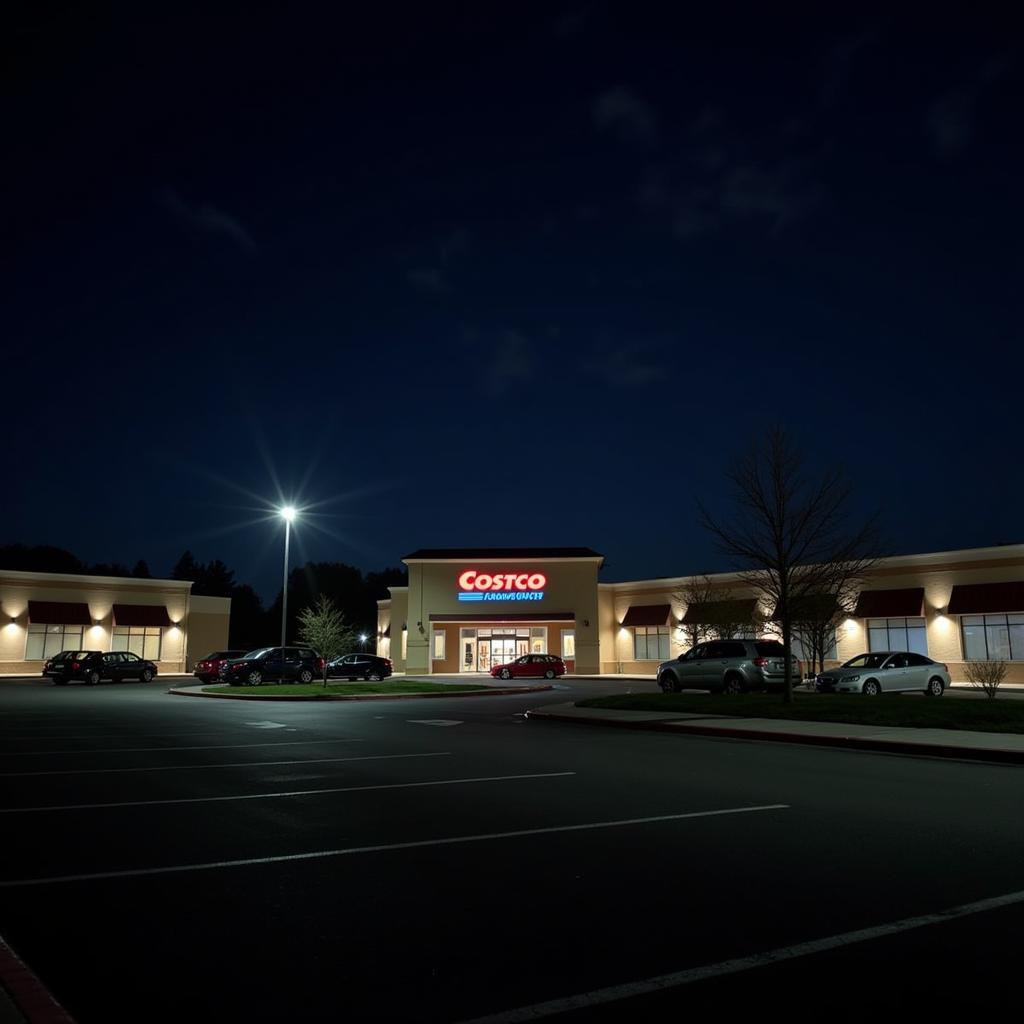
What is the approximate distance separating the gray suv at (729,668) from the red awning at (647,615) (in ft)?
73.5

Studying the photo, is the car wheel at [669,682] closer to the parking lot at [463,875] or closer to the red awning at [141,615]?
the parking lot at [463,875]

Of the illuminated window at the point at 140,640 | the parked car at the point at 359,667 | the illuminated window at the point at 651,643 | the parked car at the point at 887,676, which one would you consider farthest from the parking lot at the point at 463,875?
the illuminated window at the point at 140,640

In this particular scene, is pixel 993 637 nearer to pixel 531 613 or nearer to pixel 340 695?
pixel 531 613

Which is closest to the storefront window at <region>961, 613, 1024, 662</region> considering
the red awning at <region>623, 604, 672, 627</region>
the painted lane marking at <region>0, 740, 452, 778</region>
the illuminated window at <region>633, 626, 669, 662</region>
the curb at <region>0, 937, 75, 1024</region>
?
the red awning at <region>623, 604, 672, 627</region>

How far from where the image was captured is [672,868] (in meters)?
6.42

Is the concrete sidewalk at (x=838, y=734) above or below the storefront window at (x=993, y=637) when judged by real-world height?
below

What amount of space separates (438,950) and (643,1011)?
126 centimetres

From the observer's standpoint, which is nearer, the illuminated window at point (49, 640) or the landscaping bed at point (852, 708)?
the landscaping bed at point (852, 708)

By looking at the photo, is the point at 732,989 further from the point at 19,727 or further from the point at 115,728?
the point at 19,727

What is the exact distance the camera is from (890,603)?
39844 mm

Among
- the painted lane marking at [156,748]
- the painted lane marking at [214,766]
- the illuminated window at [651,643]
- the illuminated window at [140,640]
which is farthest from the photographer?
the illuminated window at [140,640]

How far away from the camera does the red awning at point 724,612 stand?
4088 centimetres

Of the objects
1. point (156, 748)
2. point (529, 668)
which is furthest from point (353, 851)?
point (529, 668)

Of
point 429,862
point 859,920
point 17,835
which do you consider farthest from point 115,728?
point 859,920
